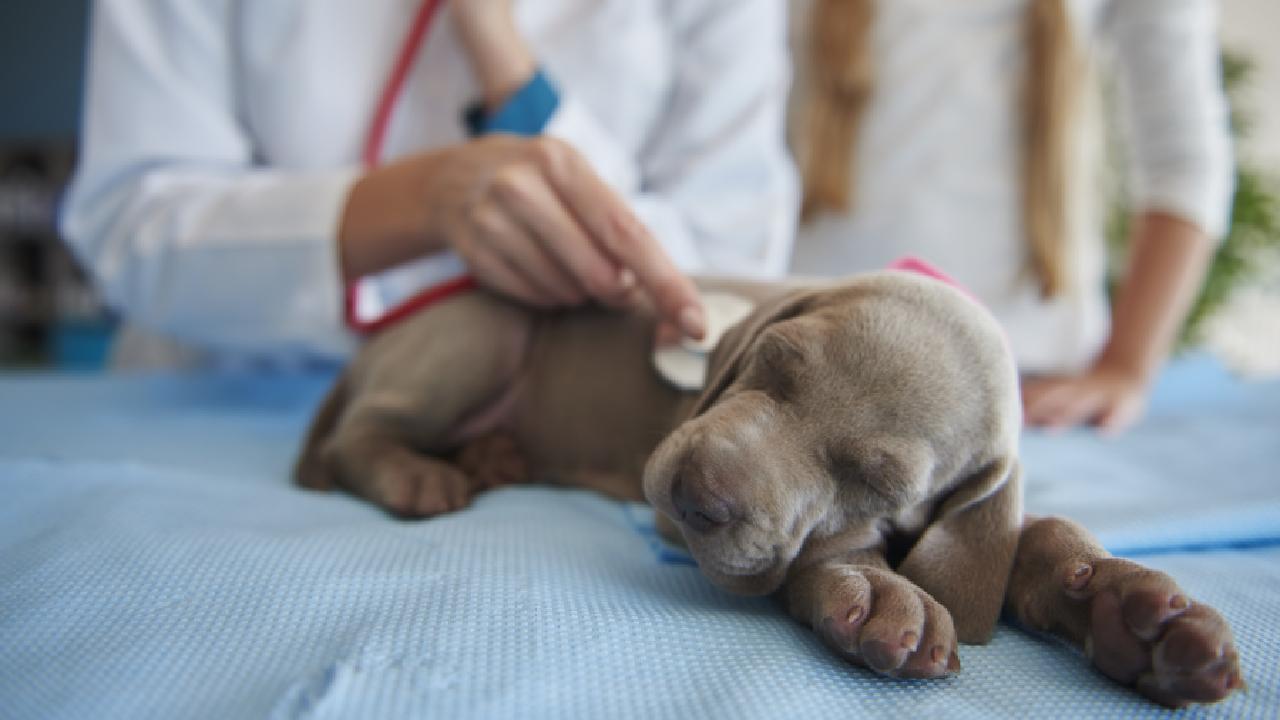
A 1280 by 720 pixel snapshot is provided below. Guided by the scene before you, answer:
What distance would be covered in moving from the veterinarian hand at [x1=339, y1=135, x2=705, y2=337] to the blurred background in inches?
199

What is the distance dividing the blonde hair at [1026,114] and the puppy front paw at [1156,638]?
204 cm

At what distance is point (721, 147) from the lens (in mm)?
2205

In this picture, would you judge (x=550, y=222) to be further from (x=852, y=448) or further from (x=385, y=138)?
(x=385, y=138)

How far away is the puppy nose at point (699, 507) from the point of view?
2.94 ft

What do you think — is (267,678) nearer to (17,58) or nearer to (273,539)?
(273,539)

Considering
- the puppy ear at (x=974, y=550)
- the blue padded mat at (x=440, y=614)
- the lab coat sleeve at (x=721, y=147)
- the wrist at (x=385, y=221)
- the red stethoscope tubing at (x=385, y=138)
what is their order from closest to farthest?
the blue padded mat at (x=440, y=614) < the puppy ear at (x=974, y=550) < the wrist at (x=385, y=221) < the red stethoscope tubing at (x=385, y=138) < the lab coat sleeve at (x=721, y=147)

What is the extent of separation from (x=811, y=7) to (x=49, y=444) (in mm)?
2609

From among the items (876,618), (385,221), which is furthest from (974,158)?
(876,618)

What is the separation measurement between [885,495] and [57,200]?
812 cm

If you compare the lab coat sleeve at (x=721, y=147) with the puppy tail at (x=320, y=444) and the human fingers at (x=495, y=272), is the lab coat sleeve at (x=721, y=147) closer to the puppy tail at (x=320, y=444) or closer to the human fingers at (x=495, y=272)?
the human fingers at (x=495, y=272)

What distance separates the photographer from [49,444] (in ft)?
4.88

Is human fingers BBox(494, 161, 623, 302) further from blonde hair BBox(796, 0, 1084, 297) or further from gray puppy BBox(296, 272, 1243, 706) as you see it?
blonde hair BBox(796, 0, 1084, 297)

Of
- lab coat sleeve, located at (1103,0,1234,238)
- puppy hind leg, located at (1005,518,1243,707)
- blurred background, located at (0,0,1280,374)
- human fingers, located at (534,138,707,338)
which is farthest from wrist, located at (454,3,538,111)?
blurred background, located at (0,0,1280,374)

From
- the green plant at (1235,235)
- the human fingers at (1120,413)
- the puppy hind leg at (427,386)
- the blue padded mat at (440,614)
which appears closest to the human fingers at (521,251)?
the puppy hind leg at (427,386)
